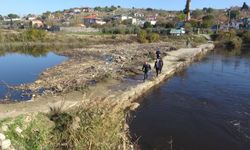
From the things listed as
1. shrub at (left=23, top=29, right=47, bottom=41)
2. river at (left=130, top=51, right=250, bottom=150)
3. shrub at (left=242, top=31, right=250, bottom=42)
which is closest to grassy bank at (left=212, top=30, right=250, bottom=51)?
shrub at (left=242, top=31, right=250, bottom=42)

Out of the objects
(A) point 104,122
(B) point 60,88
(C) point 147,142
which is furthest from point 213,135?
(B) point 60,88

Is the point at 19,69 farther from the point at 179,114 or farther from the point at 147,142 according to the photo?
the point at 147,142

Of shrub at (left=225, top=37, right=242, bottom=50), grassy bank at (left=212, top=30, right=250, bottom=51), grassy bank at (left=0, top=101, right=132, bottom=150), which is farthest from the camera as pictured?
grassy bank at (left=212, top=30, right=250, bottom=51)

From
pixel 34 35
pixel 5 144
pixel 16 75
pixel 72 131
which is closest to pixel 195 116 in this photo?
pixel 72 131

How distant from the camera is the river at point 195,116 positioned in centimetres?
1562

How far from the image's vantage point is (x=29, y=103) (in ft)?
61.1

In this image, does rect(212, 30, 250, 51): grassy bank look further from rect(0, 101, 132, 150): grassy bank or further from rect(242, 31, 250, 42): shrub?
rect(0, 101, 132, 150): grassy bank

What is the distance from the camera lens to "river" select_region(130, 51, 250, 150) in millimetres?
15617

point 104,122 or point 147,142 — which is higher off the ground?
point 104,122

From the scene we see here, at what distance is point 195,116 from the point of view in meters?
19.7

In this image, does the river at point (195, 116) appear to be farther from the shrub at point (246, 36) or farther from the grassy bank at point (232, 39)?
the shrub at point (246, 36)

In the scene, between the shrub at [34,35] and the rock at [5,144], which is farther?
the shrub at [34,35]

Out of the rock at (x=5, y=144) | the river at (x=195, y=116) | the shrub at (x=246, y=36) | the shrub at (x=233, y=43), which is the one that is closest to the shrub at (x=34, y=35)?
the shrub at (x=233, y=43)

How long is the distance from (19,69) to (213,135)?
27350 mm
